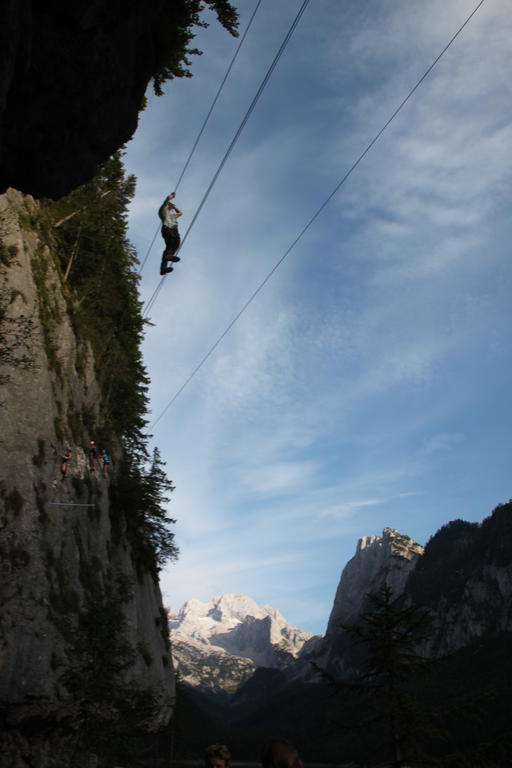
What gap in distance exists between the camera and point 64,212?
34.0m

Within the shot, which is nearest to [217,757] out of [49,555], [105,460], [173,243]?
[173,243]

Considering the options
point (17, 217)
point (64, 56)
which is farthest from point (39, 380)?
point (64, 56)

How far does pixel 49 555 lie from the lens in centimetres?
2114

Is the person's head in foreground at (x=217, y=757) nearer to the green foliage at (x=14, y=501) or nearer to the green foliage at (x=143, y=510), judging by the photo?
the green foliage at (x=14, y=501)

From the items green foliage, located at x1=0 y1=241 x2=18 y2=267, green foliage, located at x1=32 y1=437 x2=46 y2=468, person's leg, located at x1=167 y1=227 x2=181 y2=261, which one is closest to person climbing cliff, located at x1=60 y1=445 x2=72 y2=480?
green foliage, located at x1=32 y1=437 x2=46 y2=468

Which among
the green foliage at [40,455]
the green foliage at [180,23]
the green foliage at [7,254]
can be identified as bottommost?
the green foliage at [40,455]

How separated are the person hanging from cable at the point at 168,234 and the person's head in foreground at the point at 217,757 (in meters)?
11.3

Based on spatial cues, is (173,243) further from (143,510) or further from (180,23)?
(143,510)

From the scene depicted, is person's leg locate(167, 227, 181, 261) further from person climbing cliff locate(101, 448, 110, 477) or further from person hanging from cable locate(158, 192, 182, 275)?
person climbing cliff locate(101, 448, 110, 477)

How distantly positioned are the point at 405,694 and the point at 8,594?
12.3 metres

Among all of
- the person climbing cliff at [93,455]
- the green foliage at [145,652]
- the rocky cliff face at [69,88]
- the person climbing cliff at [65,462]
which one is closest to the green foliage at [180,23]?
the rocky cliff face at [69,88]

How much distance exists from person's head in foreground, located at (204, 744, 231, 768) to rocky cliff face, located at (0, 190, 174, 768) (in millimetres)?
11640

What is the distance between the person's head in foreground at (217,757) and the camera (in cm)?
464

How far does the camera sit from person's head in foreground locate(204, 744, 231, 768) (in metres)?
4.64
